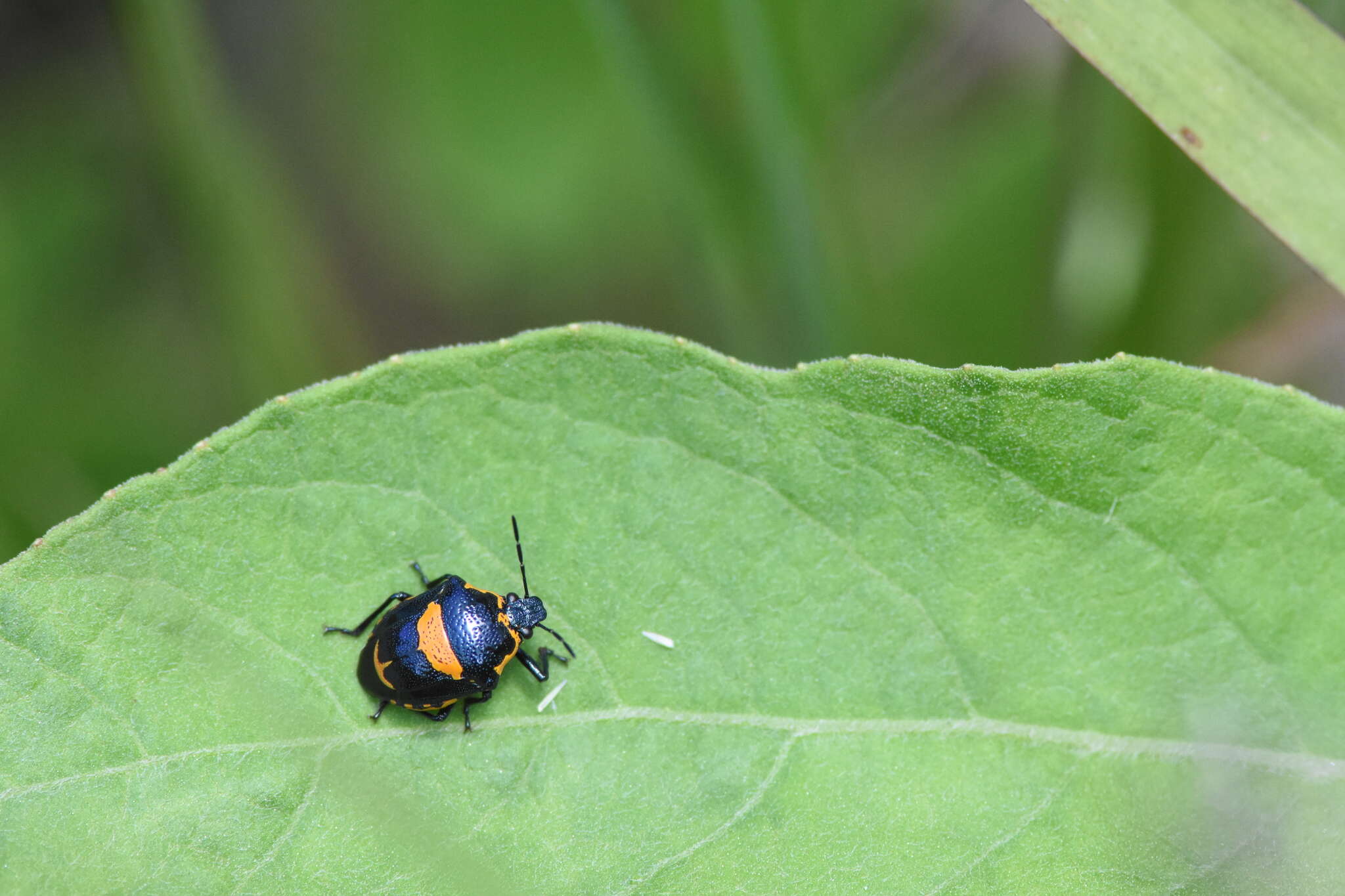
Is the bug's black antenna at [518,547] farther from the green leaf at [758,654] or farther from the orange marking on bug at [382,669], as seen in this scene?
the orange marking on bug at [382,669]

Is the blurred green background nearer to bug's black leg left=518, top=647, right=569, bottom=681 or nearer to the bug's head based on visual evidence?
the bug's head

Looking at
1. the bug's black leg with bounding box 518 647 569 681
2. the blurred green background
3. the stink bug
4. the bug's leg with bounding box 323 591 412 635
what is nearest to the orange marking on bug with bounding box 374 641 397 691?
the stink bug

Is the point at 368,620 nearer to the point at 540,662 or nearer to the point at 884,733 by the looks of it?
the point at 540,662

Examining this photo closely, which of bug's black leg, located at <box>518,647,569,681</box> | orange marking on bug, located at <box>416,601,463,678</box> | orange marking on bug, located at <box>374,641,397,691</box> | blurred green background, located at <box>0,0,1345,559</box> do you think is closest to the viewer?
orange marking on bug, located at <box>374,641,397,691</box>

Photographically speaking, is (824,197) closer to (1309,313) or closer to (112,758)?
(1309,313)

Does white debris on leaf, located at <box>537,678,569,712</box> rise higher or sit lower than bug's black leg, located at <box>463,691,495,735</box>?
lower

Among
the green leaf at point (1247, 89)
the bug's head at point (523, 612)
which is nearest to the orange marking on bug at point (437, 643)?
the bug's head at point (523, 612)
